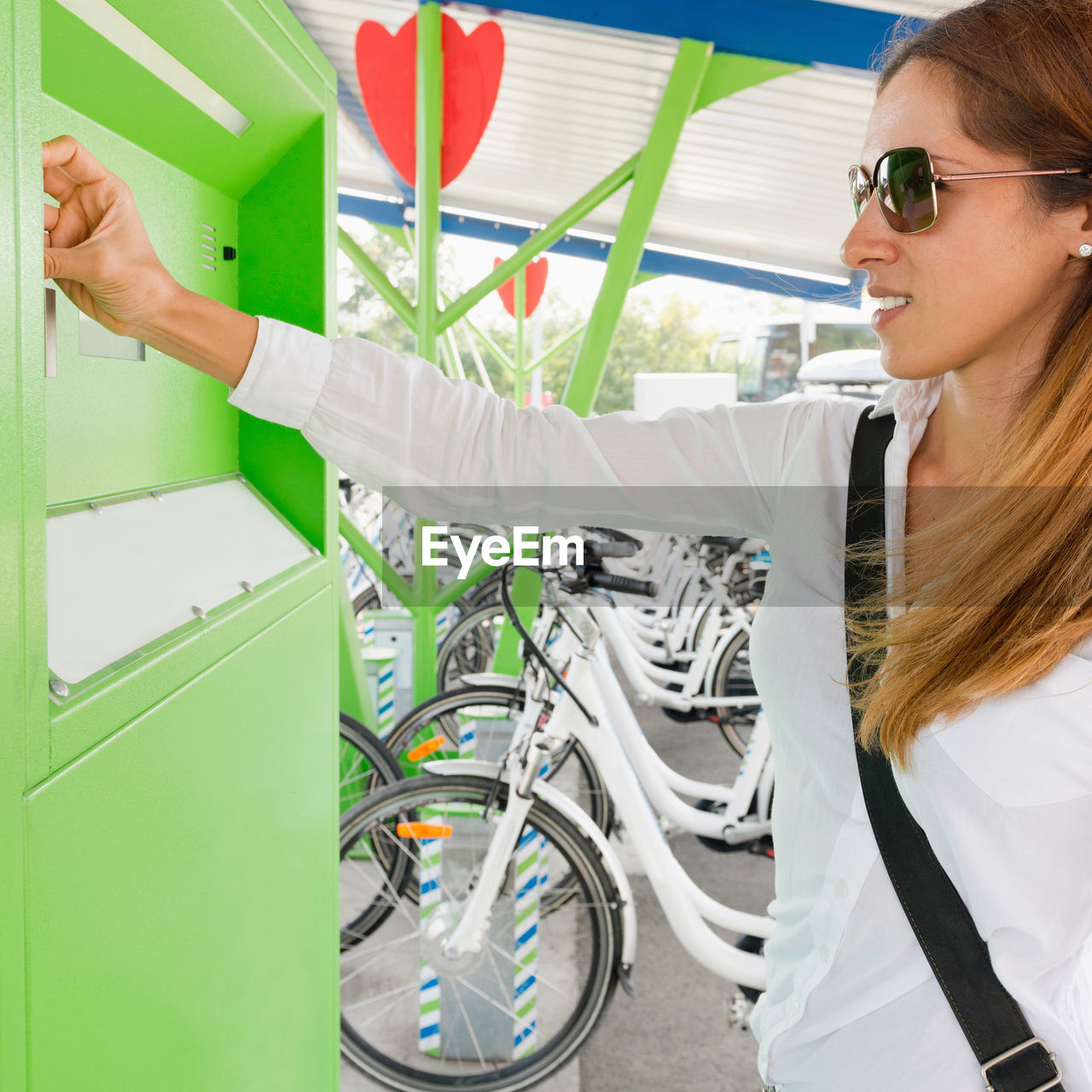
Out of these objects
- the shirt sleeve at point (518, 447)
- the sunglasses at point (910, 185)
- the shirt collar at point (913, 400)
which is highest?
the sunglasses at point (910, 185)

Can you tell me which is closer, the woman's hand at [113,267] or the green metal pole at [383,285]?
the woman's hand at [113,267]

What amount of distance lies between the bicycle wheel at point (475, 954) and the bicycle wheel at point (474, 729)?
0.29 meters

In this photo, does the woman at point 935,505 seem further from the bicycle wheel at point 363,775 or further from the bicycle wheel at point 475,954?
the bicycle wheel at point 363,775

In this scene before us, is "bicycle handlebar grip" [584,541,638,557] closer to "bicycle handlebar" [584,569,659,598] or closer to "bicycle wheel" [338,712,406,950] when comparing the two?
"bicycle handlebar" [584,569,659,598]

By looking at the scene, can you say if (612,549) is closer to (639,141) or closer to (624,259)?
(624,259)

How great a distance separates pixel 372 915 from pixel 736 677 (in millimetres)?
2371

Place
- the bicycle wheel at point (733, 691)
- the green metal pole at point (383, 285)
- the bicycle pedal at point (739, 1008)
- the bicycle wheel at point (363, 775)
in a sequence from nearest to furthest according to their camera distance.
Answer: the bicycle pedal at point (739, 1008) < the bicycle wheel at point (363, 775) < the green metal pole at point (383, 285) < the bicycle wheel at point (733, 691)

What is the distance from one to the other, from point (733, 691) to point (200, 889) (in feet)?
12.9

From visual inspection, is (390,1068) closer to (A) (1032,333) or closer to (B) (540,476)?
(B) (540,476)

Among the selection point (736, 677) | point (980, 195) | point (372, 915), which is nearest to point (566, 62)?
point (736, 677)

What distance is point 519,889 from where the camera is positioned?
2387 mm

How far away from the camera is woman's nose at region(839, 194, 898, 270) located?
103 centimetres

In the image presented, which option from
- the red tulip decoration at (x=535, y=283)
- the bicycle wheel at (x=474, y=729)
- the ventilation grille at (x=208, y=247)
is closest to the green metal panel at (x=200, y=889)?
the ventilation grille at (x=208, y=247)

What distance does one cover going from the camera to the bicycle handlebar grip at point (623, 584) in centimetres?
231
